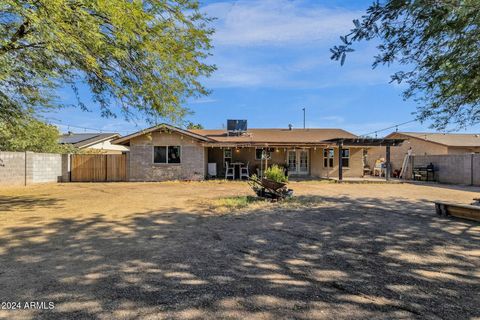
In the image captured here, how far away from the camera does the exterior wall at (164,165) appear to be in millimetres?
17109

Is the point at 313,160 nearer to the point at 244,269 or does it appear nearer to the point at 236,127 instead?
the point at 236,127

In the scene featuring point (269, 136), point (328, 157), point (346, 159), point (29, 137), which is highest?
point (269, 136)

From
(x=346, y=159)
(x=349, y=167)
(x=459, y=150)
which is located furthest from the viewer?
(x=459, y=150)

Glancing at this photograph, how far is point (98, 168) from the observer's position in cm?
1734

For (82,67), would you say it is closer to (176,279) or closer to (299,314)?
(176,279)

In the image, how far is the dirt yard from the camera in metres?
2.71

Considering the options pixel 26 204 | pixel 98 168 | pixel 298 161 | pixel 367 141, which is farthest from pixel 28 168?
pixel 367 141

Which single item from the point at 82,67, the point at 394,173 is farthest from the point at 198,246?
the point at 394,173

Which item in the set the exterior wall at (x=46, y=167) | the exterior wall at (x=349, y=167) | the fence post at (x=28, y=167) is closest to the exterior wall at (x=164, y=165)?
the exterior wall at (x=46, y=167)

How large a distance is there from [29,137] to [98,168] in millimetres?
4729

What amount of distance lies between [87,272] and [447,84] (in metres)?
6.90

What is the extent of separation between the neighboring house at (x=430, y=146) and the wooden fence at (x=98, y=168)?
19.0 m

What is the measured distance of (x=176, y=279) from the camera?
11.0ft

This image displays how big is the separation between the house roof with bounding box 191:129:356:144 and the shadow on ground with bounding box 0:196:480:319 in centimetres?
1218
